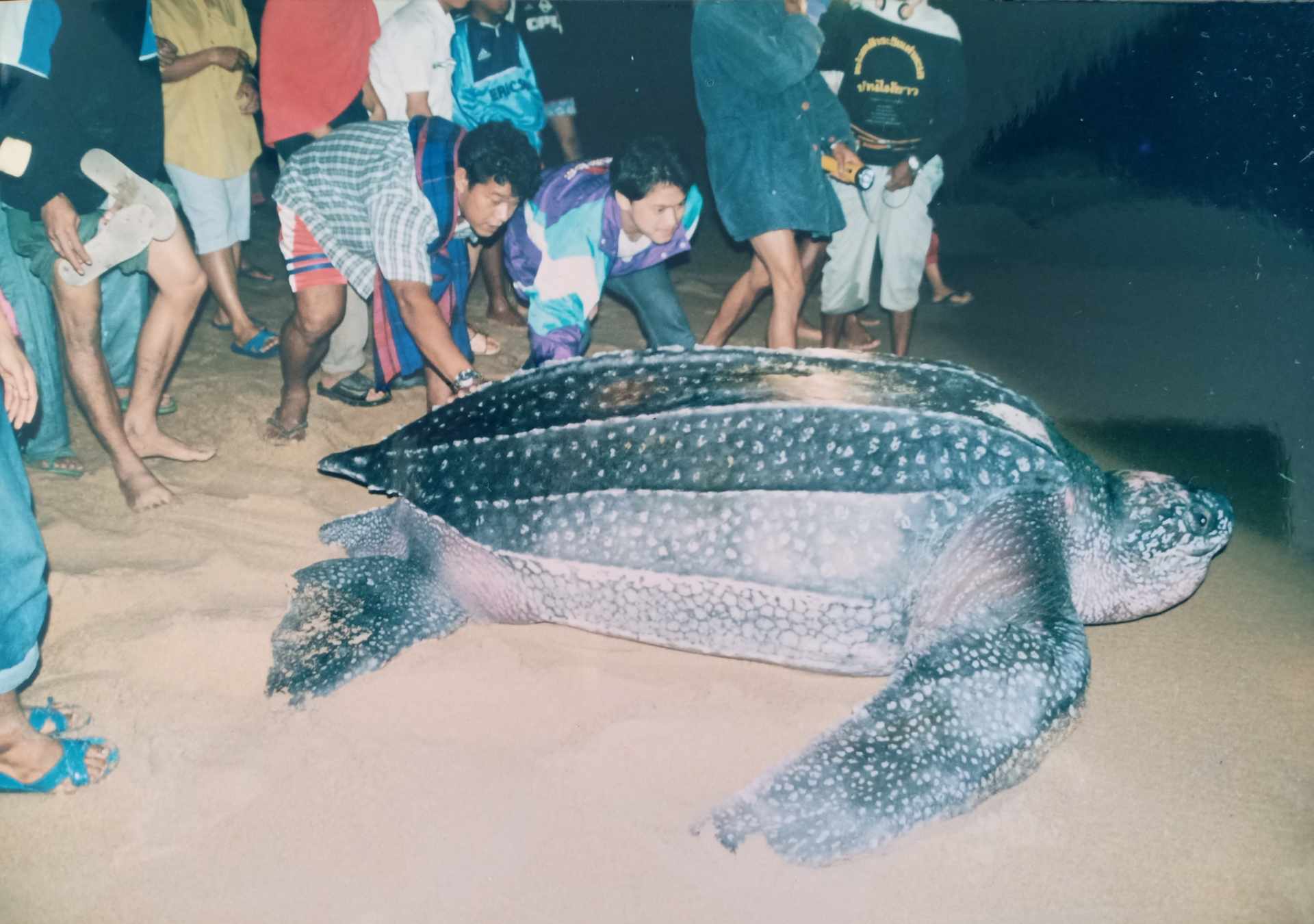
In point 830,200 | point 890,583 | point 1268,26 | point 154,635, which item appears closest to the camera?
point 890,583

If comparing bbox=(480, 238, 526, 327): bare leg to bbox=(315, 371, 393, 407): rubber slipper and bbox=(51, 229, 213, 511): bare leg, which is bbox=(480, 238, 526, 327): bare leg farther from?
bbox=(51, 229, 213, 511): bare leg

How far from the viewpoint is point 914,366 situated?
181 cm

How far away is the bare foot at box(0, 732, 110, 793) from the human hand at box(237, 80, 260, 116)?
96.0 inches

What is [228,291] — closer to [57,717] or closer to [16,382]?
[16,382]

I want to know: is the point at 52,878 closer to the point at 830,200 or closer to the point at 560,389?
the point at 560,389

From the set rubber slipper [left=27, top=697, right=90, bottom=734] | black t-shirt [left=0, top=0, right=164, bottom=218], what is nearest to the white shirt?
black t-shirt [left=0, top=0, right=164, bottom=218]

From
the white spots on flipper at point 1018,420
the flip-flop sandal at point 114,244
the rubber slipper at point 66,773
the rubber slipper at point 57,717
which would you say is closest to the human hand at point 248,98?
the flip-flop sandal at point 114,244

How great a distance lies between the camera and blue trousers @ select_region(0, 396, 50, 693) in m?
1.33

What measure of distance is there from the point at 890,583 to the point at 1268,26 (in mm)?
2494

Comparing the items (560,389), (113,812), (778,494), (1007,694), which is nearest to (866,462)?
(778,494)

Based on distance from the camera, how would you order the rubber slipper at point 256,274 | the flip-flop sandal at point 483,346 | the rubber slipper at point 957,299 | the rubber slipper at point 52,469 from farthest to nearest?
the rubber slipper at point 957,299 → the rubber slipper at point 256,274 → the flip-flop sandal at point 483,346 → the rubber slipper at point 52,469

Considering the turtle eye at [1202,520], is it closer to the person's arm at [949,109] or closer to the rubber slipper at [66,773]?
the person's arm at [949,109]

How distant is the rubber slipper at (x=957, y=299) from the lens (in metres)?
4.14

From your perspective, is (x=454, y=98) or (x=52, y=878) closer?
(x=52, y=878)
